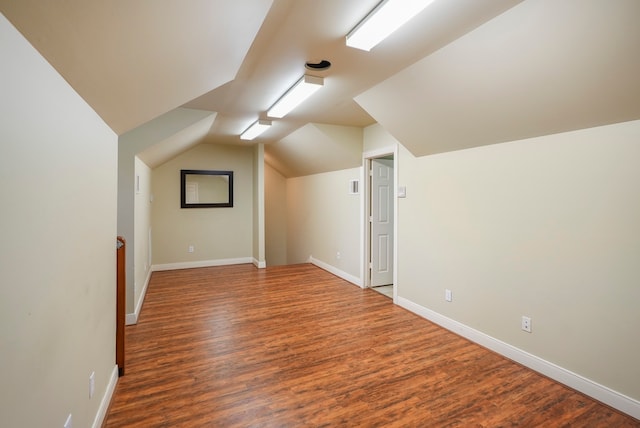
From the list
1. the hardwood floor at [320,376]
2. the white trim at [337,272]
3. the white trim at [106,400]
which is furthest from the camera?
the white trim at [337,272]

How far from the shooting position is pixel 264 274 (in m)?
5.74

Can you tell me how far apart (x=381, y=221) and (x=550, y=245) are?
263cm

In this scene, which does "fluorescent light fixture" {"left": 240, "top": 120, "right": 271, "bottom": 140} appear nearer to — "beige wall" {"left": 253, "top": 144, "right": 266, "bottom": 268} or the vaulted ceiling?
"beige wall" {"left": 253, "top": 144, "right": 266, "bottom": 268}

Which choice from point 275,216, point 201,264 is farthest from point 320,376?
point 275,216

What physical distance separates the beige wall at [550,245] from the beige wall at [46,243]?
9.88 ft

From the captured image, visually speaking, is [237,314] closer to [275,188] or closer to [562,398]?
[562,398]

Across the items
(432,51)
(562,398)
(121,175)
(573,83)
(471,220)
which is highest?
(432,51)

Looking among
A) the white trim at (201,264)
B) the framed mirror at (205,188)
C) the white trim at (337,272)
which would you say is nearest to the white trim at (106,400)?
the white trim at (337,272)

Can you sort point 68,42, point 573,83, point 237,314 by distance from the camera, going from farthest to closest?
1. point 237,314
2. point 573,83
3. point 68,42

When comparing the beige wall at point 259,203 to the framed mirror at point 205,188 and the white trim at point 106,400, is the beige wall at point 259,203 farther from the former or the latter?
the white trim at point 106,400

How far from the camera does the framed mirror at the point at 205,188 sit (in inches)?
240

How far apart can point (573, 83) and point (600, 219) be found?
3.04 ft

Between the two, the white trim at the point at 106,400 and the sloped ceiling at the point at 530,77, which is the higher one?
the sloped ceiling at the point at 530,77

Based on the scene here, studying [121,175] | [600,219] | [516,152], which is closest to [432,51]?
[516,152]
